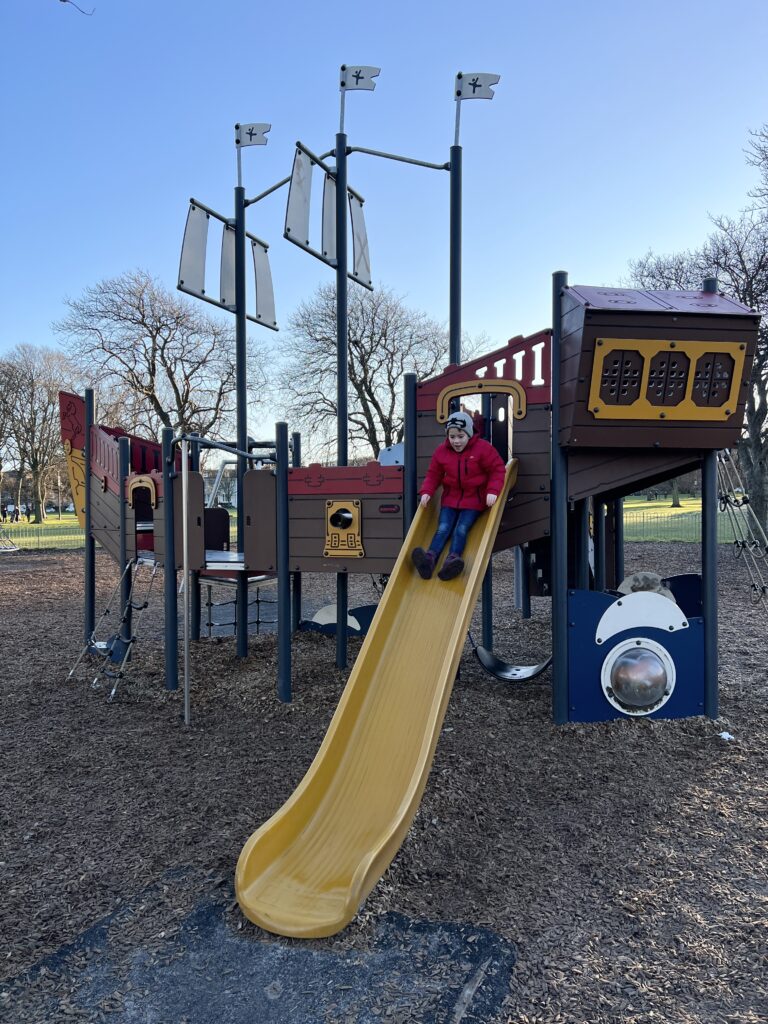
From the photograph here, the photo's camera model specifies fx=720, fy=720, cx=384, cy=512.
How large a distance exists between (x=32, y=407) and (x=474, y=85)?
38351 millimetres

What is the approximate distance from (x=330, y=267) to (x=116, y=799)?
21.3 feet

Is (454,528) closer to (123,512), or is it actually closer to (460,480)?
(460,480)

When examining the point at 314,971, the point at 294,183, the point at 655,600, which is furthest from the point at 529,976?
the point at 294,183

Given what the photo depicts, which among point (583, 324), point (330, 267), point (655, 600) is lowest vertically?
point (655, 600)

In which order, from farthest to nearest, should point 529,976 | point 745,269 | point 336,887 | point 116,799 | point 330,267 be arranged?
1. point 745,269
2. point 330,267
3. point 116,799
4. point 336,887
5. point 529,976

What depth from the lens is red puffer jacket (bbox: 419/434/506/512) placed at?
595 centimetres

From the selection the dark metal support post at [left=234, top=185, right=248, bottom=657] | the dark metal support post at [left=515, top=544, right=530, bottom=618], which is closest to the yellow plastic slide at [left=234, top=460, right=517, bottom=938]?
the dark metal support post at [left=234, top=185, right=248, bottom=657]

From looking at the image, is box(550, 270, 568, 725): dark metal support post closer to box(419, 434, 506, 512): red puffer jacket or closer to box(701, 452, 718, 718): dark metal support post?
box(419, 434, 506, 512): red puffer jacket

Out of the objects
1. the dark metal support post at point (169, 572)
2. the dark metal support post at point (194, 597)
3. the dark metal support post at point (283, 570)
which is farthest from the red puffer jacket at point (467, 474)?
the dark metal support post at point (194, 597)

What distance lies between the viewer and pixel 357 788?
4.10 metres

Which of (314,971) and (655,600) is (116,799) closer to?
(314,971)

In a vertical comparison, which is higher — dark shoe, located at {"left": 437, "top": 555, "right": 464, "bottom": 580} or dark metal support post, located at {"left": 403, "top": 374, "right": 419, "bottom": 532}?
dark metal support post, located at {"left": 403, "top": 374, "right": 419, "bottom": 532}

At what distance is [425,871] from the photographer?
372cm

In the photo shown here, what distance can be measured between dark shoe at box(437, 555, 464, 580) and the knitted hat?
1.15 meters
